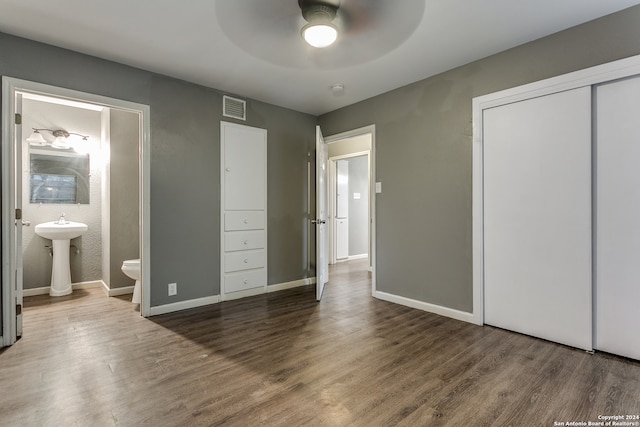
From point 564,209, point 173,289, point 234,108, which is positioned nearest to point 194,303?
point 173,289

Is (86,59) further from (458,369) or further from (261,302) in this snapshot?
(458,369)

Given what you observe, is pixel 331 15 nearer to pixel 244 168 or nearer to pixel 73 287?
pixel 244 168

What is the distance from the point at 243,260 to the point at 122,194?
1861 millimetres

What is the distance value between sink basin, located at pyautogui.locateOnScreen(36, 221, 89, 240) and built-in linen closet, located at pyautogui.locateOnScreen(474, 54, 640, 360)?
14.8ft

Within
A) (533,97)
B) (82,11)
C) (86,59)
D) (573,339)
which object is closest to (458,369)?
(573,339)

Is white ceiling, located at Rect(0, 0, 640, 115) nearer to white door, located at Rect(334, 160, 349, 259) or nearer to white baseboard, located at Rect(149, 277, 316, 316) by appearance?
white baseboard, located at Rect(149, 277, 316, 316)

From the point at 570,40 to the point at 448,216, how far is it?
1626mm

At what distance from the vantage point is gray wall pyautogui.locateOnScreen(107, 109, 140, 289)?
3963 millimetres

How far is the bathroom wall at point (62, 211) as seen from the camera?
3891 millimetres

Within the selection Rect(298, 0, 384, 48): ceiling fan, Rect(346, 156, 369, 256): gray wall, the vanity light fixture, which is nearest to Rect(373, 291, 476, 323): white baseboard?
Rect(298, 0, 384, 48): ceiling fan

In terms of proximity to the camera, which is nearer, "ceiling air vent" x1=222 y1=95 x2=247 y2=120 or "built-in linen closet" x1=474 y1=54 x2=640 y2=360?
"built-in linen closet" x1=474 y1=54 x2=640 y2=360

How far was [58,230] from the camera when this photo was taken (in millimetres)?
3654

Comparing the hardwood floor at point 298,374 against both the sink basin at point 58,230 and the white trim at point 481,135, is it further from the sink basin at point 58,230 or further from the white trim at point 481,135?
the sink basin at point 58,230

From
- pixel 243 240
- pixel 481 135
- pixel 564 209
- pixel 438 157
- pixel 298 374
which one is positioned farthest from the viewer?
pixel 243 240
